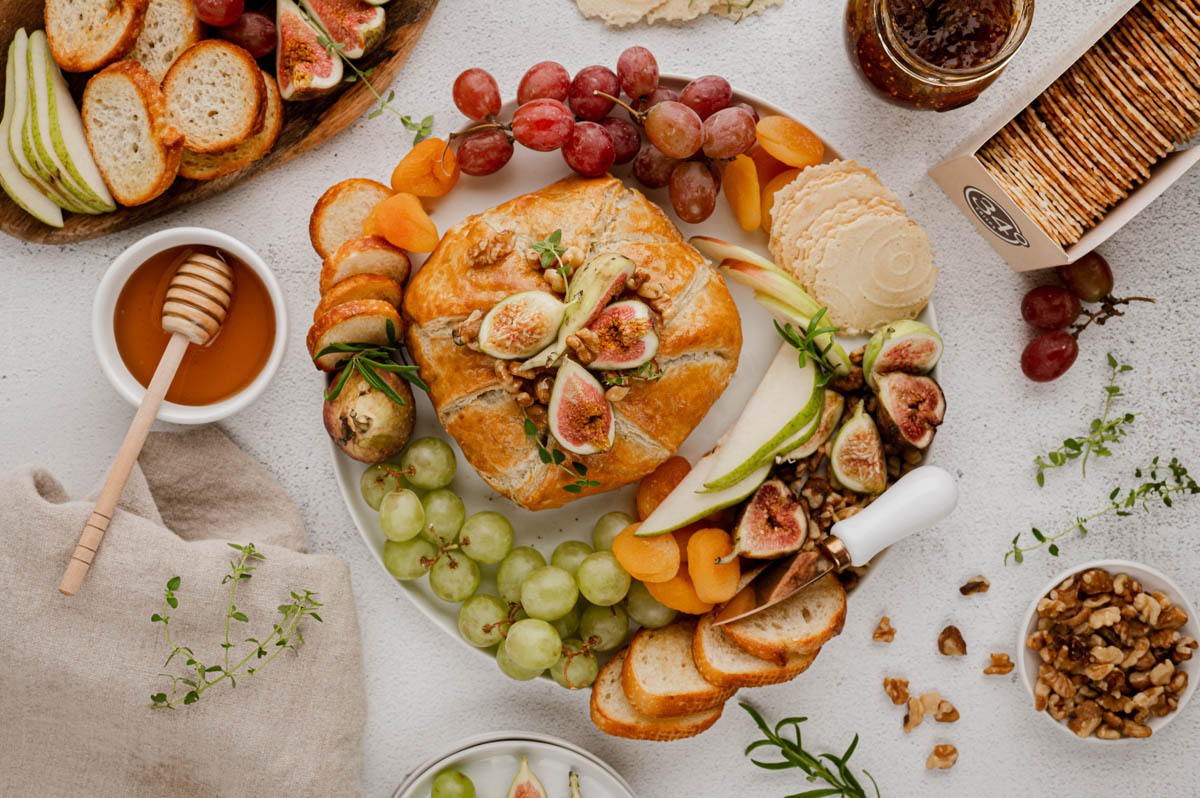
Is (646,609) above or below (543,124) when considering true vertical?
below

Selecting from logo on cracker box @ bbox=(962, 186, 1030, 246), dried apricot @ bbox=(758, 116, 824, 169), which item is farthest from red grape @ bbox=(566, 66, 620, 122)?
logo on cracker box @ bbox=(962, 186, 1030, 246)

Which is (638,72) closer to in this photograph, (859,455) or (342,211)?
(342,211)

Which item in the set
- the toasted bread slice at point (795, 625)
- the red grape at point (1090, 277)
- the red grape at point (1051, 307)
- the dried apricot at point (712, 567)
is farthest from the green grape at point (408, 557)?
the red grape at point (1090, 277)

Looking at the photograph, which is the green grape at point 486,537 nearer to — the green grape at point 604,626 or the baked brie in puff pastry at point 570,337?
the baked brie in puff pastry at point 570,337

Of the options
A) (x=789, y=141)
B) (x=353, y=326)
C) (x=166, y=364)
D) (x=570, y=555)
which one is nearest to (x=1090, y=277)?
(x=789, y=141)

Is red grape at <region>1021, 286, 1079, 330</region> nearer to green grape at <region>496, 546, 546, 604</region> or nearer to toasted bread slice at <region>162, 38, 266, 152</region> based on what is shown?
green grape at <region>496, 546, 546, 604</region>

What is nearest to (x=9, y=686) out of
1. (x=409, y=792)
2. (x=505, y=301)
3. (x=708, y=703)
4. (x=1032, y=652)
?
(x=409, y=792)
